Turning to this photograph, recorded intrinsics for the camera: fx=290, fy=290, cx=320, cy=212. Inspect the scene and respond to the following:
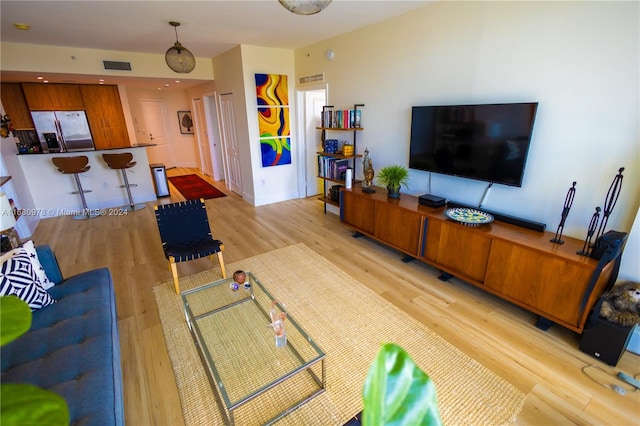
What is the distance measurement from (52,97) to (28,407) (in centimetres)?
810

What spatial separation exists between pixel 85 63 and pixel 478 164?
5.56 metres

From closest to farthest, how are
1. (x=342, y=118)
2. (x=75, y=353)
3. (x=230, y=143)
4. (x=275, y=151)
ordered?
(x=75, y=353) < (x=342, y=118) < (x=275, y=151) < (x=230, y=143)

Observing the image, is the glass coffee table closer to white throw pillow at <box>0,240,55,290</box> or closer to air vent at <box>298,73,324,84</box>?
white throw pillow at <box>0,240,55,290</box>

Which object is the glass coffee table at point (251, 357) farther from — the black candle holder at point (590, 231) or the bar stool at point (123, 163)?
the bar stool at point (123, 163)

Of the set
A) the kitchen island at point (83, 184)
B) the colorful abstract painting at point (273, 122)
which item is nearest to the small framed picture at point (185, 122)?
the kitchen island at point (83, 184)

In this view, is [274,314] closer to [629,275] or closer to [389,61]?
[629,275]

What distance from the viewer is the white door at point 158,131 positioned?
26.4 ft

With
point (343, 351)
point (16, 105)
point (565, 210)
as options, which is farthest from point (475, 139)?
point (16, 105)

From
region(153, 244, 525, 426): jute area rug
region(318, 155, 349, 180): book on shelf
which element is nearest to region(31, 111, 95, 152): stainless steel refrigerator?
region(318, 155, 349, 180): book on shelf

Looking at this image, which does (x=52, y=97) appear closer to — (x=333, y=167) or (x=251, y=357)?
(x=333, y=167)

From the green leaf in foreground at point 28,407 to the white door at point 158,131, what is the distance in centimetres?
900

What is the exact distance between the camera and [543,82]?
7.29 feet

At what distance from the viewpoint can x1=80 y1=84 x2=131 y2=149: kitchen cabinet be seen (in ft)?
21.1

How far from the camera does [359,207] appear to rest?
3.60 meters
